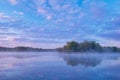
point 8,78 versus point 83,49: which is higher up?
point 83,49

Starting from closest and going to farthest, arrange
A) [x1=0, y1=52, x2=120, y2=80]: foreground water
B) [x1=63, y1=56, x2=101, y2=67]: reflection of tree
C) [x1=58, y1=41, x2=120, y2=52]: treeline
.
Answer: [x1=0, y1=52, x2=120, y2=80]: foreground water → [x1=63, y1=56, x2=101, y2=67]: reflection of tree → [x1=58, y1=41, x2=120, y2=52]: treeline

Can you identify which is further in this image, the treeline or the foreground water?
the treeline

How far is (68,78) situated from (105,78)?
2.37 m

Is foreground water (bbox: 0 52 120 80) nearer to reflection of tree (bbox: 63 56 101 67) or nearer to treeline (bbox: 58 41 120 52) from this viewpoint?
reflection of tree (bbox: 63 56 101 67)

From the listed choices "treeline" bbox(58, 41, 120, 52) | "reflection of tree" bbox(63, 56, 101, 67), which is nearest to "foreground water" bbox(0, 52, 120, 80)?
"reflection of tree" bbox(63, 56, 101, 67)

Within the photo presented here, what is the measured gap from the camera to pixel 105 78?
1366 centimetres

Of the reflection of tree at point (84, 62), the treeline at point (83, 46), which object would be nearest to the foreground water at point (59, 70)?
the reflection of tree at point (84, 62)

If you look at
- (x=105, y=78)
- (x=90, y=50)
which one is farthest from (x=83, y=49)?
(x=105, y=78)

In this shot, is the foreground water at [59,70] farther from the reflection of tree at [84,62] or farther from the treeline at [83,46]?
the treeline at [83,46]

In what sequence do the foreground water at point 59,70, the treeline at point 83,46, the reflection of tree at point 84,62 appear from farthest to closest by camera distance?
the treeline at point 83,46, the reflection of tree at point 84,62, the foreground water at point 59,70

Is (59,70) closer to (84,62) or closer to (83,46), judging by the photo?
(84,62)

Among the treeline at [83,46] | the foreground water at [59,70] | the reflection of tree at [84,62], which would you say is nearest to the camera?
the foreground water at [59,70]

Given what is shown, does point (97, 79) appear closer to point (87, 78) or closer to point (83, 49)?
point (87, 78)

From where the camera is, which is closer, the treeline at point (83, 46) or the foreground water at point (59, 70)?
the foreground water at point (59, 70)
